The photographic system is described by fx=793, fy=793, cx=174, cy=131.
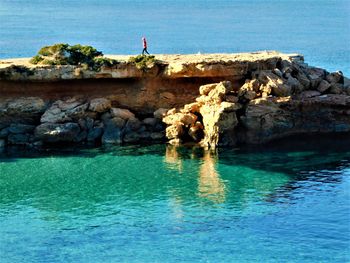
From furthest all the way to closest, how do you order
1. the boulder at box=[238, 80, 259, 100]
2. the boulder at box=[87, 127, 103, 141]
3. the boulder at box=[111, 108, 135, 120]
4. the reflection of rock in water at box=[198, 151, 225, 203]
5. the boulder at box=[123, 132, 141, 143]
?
the boulder at box=[111, 108, 135, 120] → the boulder at box=[87, 127, 103, 141] → the boulder at box=[123, 132, 141, 143] → the boulder at box=[238, 80, 259, 100] → the reflection of rock in water at box=[198, 151, 225, 203]

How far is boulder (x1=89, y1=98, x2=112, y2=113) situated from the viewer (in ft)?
212

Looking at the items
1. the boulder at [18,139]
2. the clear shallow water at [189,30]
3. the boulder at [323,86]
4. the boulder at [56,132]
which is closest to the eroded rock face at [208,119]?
the boulder at [323,86]

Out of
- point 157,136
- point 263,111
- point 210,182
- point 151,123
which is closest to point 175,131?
point 157,136

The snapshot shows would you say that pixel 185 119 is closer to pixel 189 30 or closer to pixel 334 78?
pixel 334 78

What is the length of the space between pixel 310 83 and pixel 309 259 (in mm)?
25321

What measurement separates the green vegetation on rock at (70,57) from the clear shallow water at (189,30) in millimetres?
36687

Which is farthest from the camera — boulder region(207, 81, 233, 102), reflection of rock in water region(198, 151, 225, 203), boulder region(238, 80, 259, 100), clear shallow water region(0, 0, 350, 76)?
clear shallow water region(0, 0, 350, 76)

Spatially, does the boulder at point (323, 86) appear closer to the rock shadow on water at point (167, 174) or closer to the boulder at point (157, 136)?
the rock shadow on water at point (167, 174)

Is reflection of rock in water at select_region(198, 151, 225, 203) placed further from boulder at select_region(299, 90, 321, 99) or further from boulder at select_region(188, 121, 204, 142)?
boulder at select_region(299, 90, 321, 99)

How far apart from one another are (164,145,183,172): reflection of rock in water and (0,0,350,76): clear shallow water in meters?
35.9

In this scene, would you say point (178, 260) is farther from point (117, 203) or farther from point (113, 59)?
point (113, 59)

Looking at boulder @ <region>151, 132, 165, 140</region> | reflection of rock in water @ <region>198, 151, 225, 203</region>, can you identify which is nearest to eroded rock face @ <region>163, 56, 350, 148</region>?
boulder @ <region>151, 132, 165, 140</region>

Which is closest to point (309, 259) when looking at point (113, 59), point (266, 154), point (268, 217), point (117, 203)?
point (268, 217)

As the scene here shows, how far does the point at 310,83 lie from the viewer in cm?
6456
